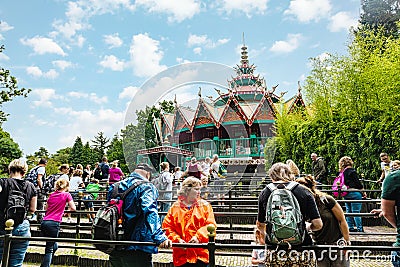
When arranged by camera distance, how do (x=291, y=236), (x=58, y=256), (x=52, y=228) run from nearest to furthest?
(x=291, y=236) → (x=52, y=228) → (x=58, y=256)

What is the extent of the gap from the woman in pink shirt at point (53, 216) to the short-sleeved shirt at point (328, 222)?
12.5 ft

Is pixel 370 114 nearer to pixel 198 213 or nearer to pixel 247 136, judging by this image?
pixel 198 213

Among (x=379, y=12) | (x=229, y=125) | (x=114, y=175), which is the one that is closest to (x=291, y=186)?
(x=114, y=175)

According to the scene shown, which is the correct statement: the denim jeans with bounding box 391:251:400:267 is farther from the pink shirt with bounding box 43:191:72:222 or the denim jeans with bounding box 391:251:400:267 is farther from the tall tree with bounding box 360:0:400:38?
the tall tree with bounding box 360:0:400:38

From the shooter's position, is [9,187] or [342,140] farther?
[342,140]

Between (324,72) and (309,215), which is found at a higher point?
(324,72)

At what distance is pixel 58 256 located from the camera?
262 inches

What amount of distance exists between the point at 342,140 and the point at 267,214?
411 inches

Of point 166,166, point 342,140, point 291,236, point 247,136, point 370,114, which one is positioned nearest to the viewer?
point 291,236

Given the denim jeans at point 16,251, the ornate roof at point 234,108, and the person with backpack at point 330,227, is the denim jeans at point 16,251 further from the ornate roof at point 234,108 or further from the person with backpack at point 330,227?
the ornate roof at point 234,108

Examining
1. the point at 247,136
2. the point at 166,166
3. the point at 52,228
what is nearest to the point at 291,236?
the point at 52,228

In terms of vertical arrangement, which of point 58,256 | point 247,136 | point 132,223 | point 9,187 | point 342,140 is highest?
point 247,136

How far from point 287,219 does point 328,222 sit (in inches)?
36.6

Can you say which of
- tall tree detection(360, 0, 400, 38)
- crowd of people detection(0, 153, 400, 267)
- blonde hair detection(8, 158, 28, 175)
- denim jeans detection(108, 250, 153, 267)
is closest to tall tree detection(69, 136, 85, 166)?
tall tree detection(360, 0, 400, 38)
